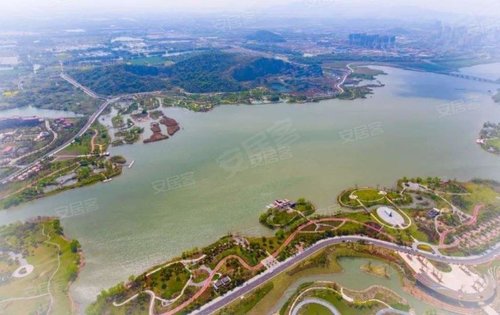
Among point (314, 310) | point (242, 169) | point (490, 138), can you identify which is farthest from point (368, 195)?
point (490, 138)

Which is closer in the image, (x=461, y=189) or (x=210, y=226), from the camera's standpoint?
(x=210, y=226)

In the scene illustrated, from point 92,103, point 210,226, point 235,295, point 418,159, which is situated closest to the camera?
point 235,295

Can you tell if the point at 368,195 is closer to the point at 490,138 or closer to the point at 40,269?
the point at 490,138

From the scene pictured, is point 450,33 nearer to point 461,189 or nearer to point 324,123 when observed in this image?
point 324,123

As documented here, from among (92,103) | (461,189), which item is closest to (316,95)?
(461,189)

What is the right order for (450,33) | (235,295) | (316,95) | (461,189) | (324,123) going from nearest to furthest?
(235,295) → (461,189) → (324,123) → (316,95) → (450,33)

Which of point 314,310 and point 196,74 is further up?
point 196,74

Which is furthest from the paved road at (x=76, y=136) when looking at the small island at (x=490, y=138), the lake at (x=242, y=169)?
the small island at (x=490, y=138)
